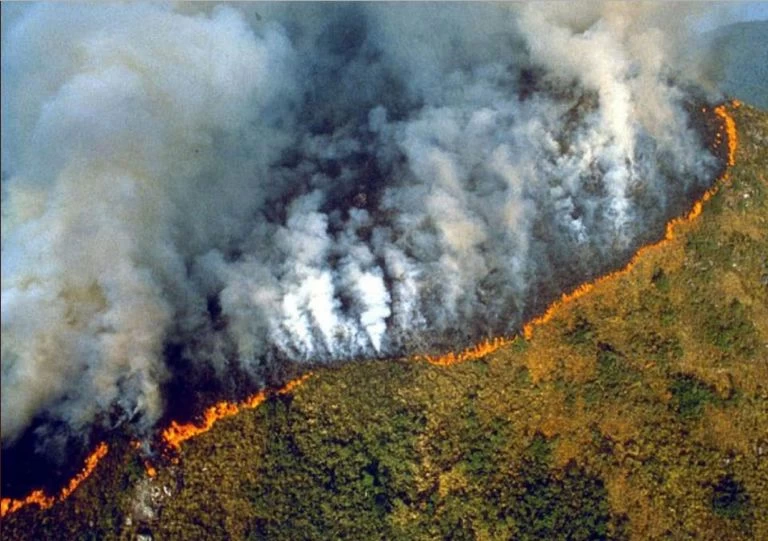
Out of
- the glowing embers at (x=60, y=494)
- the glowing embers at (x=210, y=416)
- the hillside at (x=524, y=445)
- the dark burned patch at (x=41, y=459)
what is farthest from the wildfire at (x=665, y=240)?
the dark burned patch at (x=41, y=459)

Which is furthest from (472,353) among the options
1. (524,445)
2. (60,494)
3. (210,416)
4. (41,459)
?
(41,459)

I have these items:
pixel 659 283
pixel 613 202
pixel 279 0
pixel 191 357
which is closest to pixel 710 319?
pixel 659 283

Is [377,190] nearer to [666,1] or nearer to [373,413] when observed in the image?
[373,413]

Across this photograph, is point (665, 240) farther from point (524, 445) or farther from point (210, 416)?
point (210, 416)

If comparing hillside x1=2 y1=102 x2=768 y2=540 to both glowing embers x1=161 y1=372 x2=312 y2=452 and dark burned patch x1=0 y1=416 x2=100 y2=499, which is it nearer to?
glowing embers x1=161 y1=372 x2=312 y2=452

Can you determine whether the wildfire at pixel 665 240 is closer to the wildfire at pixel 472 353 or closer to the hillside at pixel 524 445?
the hillside at pixel 524 445

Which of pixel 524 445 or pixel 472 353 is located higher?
pixel 472 353
